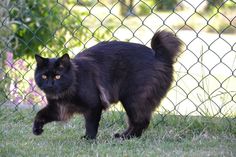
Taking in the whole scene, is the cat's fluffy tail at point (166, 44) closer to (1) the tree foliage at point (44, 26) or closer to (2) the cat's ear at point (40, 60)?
(2) the cat's ear at point (40, 60)

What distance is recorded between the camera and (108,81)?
161 inches

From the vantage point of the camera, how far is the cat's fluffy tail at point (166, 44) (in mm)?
4043

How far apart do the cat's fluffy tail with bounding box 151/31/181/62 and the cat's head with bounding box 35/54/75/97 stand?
2.06 feet

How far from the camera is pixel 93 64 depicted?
407 centimetres

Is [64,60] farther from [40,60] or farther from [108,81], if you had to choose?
[108,81]

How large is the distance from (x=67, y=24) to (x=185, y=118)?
8.91 feet

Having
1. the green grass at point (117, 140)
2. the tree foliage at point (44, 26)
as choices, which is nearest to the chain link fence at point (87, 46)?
the tree foliage at point (44, 26)

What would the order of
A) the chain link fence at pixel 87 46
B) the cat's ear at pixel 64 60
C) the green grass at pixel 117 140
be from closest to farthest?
the green grass at pixel 117 140 < the cat's ear at pixel 64 60 < the chain link fence at pixel 87 46

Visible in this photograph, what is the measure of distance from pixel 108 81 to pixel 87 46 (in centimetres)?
365

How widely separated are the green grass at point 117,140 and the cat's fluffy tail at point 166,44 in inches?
21.3

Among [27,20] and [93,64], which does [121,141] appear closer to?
[93,64]

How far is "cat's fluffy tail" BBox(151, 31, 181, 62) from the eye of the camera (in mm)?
4043

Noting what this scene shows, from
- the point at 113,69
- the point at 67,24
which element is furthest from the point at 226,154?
the point at 67,24

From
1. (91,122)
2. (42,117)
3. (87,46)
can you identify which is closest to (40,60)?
(42,117)
